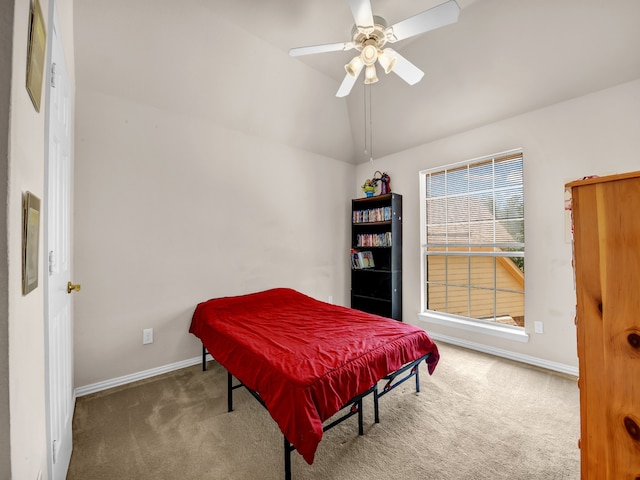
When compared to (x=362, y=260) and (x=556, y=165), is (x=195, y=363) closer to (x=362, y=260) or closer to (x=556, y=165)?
(x=362, y=260)

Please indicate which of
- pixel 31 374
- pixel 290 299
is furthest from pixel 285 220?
pixel 31 374

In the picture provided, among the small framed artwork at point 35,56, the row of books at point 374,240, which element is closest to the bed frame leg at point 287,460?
the small framed artwork at point 35,56

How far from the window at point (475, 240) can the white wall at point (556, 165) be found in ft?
0.49

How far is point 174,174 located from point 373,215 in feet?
8.23

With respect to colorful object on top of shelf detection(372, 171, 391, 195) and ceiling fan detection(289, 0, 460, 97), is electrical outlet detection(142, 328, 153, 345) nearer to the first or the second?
ceiling fan detection(289, 0, 460, 97)

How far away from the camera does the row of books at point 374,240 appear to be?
3762 mm

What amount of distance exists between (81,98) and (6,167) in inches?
91.9

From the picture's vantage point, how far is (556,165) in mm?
2621

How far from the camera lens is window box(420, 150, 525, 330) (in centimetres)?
299

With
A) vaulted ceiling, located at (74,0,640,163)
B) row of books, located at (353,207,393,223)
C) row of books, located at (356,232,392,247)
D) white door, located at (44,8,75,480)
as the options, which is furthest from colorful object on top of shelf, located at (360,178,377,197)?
white door, located at (44,8,75,480)

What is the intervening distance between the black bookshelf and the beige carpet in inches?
55.7

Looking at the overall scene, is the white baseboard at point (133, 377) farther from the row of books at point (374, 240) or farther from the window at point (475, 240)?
the window at point (475, 240)

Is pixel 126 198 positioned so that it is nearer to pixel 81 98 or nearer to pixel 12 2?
pixel 81 98

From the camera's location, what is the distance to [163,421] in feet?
6.27
